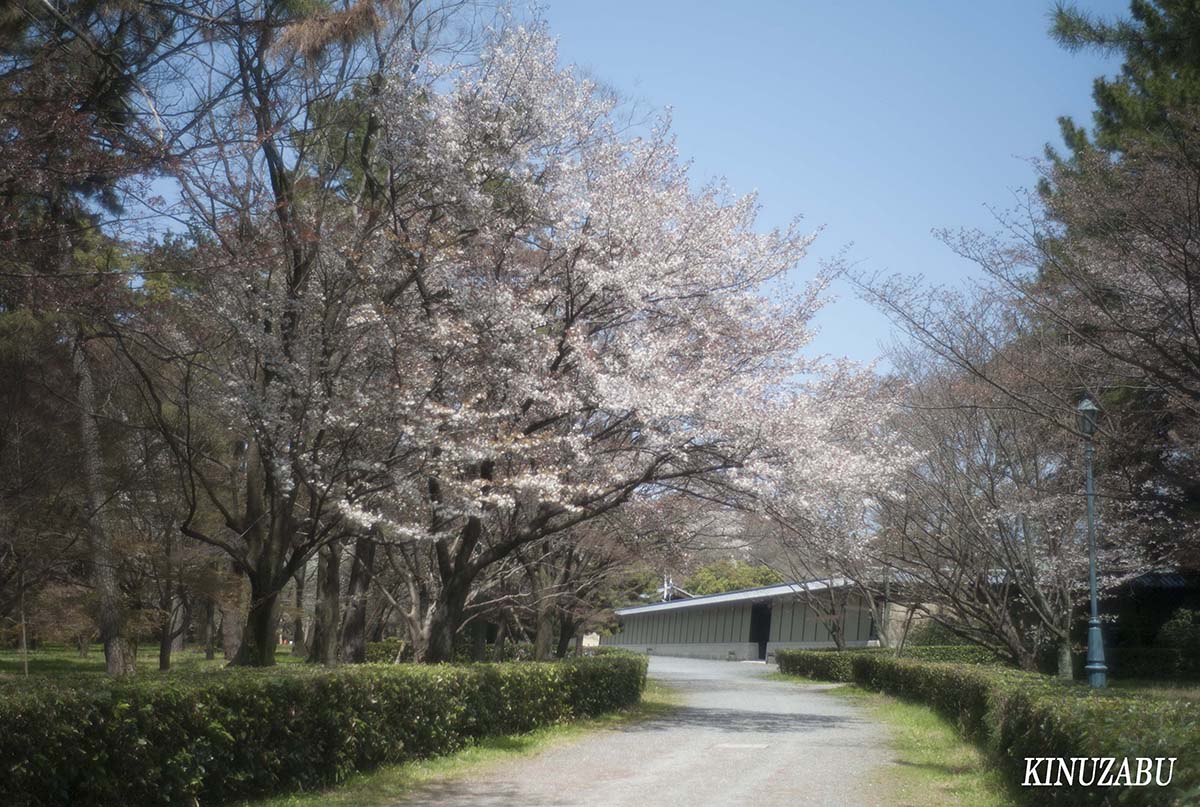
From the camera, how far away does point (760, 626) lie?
57.5 meters

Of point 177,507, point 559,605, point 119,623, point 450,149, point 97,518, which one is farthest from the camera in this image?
point 559,605

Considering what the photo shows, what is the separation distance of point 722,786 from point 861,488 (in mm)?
6747

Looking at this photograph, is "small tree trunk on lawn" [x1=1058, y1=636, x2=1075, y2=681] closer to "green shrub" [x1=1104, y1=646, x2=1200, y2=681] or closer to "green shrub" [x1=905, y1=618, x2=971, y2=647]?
"green shrub" [x1=1104, y1=646, x2=1200, y2=681]

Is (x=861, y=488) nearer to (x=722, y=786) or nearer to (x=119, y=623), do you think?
(x=722, y=786)

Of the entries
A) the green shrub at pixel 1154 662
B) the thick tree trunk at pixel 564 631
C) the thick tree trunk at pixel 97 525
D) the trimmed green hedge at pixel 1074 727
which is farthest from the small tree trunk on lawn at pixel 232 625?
the green shrub at pixel 1154 662

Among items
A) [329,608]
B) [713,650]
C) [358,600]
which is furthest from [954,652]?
[713,650]

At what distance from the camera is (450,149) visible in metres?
14.0

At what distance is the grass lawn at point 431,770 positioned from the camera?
926 cm

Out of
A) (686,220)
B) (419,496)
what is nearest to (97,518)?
(419,496)

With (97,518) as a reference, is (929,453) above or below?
above

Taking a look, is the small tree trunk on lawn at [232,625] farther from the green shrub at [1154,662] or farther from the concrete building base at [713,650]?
the concrete building base at [713,650]

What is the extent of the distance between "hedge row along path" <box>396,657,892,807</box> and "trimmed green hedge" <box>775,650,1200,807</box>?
1.30 metres

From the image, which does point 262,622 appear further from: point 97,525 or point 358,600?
point 97,525

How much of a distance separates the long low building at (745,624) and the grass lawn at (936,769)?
19.3 m
